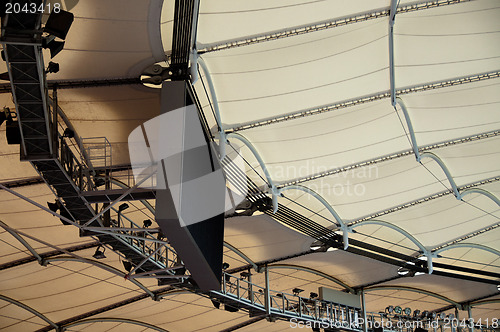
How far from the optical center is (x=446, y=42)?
2472cm

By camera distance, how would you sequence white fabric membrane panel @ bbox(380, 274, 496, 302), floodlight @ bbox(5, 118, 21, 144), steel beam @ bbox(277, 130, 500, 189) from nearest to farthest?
floodlight @ bbox(5, 118, 21, 144)
steel beam @ bbox(277, 130, 500, 189)
white fabric membrane panel @ bbox(380, 274, 496, 302)

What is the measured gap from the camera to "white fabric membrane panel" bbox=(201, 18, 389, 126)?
23.2 meters

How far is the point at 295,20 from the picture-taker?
2202 centimetres

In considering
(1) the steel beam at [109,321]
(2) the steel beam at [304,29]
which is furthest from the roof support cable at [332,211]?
(1) the steel beam at [109,321]

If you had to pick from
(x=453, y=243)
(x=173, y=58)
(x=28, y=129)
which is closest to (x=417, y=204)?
(x=453, y=243)

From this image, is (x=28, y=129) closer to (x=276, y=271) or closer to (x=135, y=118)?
(x=135, y=118)

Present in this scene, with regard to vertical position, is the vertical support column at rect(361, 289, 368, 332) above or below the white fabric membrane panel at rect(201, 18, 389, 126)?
below

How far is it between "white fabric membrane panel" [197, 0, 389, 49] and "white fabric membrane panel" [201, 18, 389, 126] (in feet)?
2.63

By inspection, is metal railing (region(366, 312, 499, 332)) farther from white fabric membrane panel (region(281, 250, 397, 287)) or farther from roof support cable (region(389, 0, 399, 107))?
roof support cable (region(389, 0, 399, 107))

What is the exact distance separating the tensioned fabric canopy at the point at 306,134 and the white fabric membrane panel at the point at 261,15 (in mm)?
52

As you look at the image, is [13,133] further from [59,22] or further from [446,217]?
[446,217]

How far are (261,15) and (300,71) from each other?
3819mm

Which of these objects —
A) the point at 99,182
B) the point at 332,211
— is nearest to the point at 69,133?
the point at 99,182

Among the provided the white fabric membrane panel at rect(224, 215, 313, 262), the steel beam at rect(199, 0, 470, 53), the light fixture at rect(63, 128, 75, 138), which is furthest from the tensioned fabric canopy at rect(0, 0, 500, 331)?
the light fixture at rect(63, 128, 75, 138)
